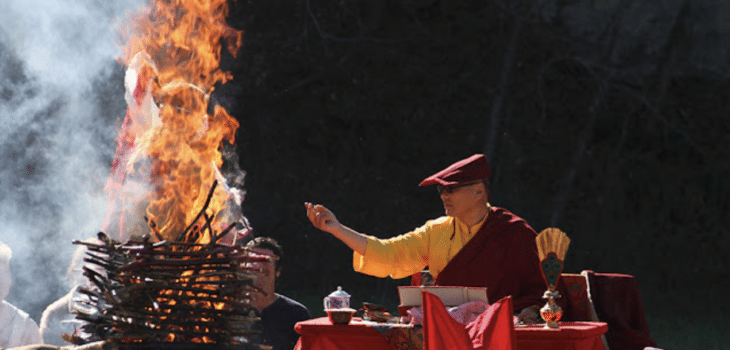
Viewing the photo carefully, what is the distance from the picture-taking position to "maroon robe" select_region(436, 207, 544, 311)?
4.67 m

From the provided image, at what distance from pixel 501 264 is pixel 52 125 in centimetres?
567

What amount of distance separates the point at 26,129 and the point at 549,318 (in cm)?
643

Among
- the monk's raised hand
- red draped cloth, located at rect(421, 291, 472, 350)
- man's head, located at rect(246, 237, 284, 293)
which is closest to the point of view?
red draped cloth, located at rect(421, 291, 472, 350)

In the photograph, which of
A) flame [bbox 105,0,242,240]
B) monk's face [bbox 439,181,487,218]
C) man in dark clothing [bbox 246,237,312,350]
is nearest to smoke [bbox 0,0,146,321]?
A: man in dark clothing [bbox 246,237,312,350]

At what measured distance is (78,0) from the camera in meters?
8.79

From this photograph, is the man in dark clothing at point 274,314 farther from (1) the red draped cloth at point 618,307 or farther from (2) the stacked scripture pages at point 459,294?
(1) the red draped cloth at point 618,307

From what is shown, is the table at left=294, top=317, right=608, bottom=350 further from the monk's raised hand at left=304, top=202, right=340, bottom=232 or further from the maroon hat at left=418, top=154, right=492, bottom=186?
the maroon hat at left=418, top=154, right=492, bottom=186

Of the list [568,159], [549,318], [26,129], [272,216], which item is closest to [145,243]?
[549,318]

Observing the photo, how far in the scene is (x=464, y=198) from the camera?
16.1 ft

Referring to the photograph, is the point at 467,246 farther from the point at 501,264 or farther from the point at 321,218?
the point at 321,218

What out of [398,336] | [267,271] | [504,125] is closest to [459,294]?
[398,336]

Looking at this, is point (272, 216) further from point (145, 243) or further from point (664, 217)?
point (145, 243)

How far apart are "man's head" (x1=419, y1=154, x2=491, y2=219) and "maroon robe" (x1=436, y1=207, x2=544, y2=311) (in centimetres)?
14

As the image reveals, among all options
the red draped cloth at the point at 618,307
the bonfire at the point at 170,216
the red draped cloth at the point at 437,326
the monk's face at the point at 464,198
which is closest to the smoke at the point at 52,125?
the bonfire at the point at 170,216
